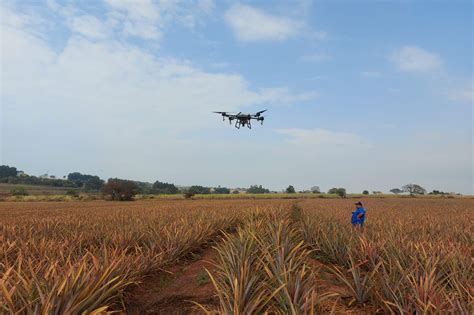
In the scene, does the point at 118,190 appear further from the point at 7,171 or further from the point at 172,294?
the point at 7,171

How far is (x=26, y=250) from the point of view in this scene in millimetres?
6715

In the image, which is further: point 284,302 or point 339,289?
point 339,289

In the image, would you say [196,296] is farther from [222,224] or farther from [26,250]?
[222,224]

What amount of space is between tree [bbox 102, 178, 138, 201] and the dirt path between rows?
63.9m

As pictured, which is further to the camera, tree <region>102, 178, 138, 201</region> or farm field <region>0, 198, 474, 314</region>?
tree <region>102, 178, 138, 201</region>

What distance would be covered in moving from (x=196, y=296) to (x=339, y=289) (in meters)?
2.69

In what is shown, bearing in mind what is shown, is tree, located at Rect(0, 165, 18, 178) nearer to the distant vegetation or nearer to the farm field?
the distant vegetation

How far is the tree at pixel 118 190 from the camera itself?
6745cm

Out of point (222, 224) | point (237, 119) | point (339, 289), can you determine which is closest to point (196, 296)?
point (339, 289)

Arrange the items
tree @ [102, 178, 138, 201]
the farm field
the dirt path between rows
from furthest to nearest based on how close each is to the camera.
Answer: tree @ [102, 178, 138, 201] → the dirt path between rows → the farm field

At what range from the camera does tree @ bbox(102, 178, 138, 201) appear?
67.4 meters

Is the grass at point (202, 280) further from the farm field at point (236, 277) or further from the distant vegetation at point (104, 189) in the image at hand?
the distant vegetation at point (104, 189)

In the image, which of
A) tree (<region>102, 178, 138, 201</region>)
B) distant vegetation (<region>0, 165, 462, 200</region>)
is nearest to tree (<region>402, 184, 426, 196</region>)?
distant vegetation (<region>0, 165, 462, 200</region>)

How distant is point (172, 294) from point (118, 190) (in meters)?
66.2
